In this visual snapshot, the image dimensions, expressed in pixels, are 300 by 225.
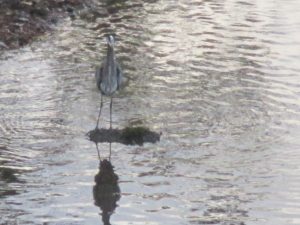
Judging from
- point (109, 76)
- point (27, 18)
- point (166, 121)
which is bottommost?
point (27, 18)

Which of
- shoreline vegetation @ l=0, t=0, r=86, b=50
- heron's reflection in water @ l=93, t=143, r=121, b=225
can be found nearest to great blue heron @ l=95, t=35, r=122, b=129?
heron's reflection in water @ l=93, t=143, r=121, b=225

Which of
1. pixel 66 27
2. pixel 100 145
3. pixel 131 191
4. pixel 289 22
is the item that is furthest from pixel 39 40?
pixel 131 191

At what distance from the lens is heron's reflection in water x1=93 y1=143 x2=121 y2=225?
36.0 ft

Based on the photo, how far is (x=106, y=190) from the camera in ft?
38.2

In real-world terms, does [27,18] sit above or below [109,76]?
below

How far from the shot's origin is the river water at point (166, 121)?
11062 millimetres

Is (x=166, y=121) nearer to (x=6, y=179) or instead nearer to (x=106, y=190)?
(x=106, y=190)

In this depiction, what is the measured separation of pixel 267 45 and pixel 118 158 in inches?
334

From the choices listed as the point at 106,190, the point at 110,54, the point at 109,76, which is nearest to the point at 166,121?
the point at 109,76

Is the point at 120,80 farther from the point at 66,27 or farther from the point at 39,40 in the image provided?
the point at 66,27

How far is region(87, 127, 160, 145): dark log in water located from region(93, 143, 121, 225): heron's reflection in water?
797 mm

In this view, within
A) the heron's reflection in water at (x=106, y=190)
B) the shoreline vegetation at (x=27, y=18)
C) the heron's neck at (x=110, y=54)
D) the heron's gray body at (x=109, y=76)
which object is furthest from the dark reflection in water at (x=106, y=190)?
the shoreline vegetation at (x=27, y=18)

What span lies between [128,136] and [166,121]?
1.07 m

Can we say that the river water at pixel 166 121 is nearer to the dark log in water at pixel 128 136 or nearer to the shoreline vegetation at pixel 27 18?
the dark log in water at pixel 128 136
